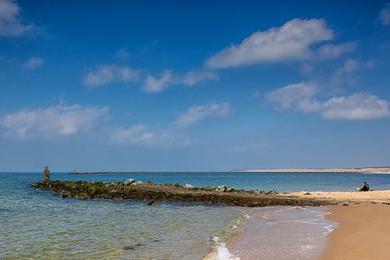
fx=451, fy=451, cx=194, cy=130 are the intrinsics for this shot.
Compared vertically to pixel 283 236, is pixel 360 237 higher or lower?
higher

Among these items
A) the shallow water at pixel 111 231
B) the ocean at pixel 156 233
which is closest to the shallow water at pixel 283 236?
the ocean at pixel 156 233

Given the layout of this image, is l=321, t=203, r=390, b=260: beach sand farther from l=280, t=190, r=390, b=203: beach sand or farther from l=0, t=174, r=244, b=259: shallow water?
l=280, t=190, r=390, b=203: beach sand

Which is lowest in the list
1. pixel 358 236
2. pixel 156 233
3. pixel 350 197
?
pixel 156 233

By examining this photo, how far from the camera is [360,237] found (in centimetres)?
1659

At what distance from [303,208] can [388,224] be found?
11.8m

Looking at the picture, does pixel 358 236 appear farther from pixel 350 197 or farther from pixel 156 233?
pixel 350 197

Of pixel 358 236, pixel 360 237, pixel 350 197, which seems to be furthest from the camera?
pixel 350 197

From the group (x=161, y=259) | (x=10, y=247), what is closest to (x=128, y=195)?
(x=10, y=247)

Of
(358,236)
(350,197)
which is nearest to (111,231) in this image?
(358,236)

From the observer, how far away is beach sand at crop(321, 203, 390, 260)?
1342 cm

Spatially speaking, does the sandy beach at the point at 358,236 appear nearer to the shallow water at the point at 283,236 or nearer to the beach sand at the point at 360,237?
the beach sand at the point at 360,237

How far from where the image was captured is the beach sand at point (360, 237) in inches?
528

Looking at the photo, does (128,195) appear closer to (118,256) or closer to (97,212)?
(97,212)

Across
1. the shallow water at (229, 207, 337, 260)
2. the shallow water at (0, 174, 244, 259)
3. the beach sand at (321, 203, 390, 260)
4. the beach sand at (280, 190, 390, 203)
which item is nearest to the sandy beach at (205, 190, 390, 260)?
the beach sand at (321, 203, 390, 260)
